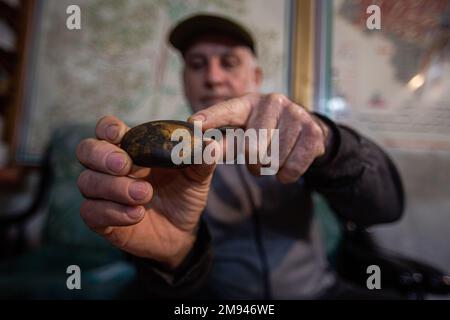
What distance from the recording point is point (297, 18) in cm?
102

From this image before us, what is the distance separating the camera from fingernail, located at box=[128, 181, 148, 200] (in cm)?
27

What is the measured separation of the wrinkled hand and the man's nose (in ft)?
1.19

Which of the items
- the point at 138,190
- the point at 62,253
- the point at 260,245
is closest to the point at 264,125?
the point at 138,190

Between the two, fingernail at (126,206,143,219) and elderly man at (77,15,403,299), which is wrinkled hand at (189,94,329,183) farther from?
fingernail at (126,206,143,219)

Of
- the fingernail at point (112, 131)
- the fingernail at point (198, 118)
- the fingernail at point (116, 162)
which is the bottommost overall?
the fingernail at point (116, 162)

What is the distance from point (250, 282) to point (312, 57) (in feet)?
2.59

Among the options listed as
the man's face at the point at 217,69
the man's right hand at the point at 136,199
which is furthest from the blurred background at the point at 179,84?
Result: the man's right hand at the point at 136,199

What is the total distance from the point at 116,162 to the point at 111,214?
5 cm

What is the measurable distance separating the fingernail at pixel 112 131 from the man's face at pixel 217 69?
0.40m

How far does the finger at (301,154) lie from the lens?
31 centimetres

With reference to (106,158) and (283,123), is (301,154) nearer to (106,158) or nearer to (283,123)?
(283,123)

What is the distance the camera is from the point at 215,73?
66cm

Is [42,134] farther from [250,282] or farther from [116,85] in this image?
[250,282]

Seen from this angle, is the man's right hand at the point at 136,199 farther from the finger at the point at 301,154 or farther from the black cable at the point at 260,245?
the black cable at the point at 260,245
